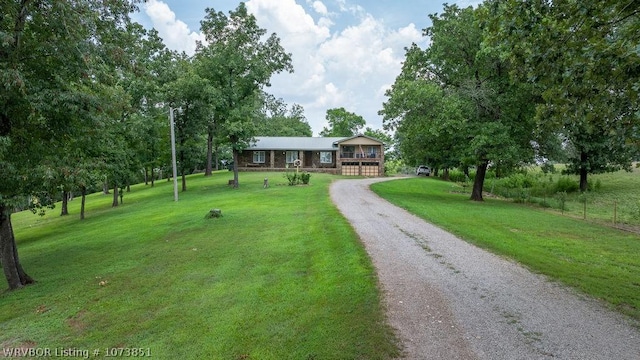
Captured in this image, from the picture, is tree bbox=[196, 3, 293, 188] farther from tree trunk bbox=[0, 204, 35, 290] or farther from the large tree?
tree trunk bbox=[0, 204, 35, 290]

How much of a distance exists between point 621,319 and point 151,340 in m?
7.36

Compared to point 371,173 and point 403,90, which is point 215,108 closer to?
point 403,90

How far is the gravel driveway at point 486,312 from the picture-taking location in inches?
189

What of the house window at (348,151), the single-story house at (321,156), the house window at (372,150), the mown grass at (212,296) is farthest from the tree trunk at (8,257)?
the house window at (372,150)

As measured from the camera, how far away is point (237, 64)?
29.7 metres

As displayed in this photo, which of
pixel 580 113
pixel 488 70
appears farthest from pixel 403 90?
pixel 580 113

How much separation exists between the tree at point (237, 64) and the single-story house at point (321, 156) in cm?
1743

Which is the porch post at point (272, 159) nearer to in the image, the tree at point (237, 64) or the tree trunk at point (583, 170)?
the tree at point (237, 64)

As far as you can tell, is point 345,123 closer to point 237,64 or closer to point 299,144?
point 299,144

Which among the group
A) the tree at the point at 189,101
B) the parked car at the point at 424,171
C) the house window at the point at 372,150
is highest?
the tree at the point at 189,101

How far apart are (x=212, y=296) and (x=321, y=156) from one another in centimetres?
4288

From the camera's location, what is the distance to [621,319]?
561 cm

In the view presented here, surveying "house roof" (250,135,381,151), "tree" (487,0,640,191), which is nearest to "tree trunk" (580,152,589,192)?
"house roof" (250,135,381,151)

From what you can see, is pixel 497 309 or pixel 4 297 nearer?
pixel 497 309
